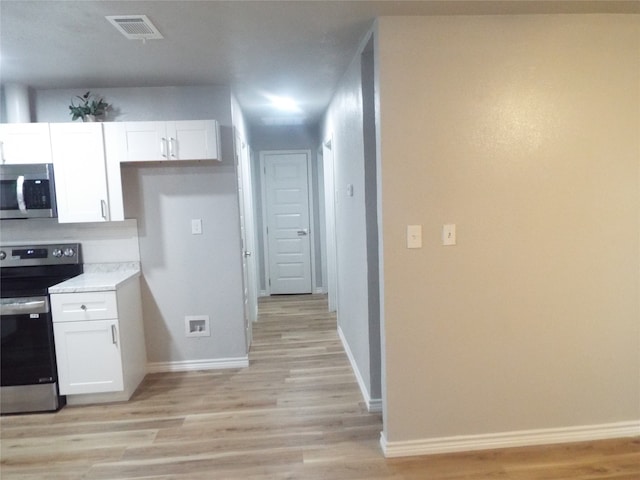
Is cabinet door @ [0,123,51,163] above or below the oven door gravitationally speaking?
above

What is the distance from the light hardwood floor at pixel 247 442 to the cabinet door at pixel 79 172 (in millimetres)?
1401

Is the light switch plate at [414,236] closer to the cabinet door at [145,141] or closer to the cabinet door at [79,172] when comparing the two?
the cabinet door at [145,141]

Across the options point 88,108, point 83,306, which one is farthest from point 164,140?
point 83,306

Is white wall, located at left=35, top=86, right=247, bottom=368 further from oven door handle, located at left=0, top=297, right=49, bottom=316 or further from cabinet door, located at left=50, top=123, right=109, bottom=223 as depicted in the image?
oven door handle, located at left=0, top=297, right=49, bottom=316

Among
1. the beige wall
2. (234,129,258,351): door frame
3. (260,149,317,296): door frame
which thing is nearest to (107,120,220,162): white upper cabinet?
(234,129,258,351): door frame

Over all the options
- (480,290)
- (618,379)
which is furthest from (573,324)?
(480,290)

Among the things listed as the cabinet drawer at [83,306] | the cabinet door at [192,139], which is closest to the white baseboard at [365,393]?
the cabinet drawer at [83,306]

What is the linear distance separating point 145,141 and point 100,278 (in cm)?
108

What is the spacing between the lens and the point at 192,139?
3.05 meters

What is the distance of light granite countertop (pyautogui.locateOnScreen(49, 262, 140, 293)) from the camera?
2.78 m

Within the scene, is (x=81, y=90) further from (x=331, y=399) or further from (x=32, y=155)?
(x=331, y=399)

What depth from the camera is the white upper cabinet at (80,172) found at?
2.95 metres

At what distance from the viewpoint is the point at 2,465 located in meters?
2.28

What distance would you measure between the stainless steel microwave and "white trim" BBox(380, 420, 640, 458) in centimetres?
282
